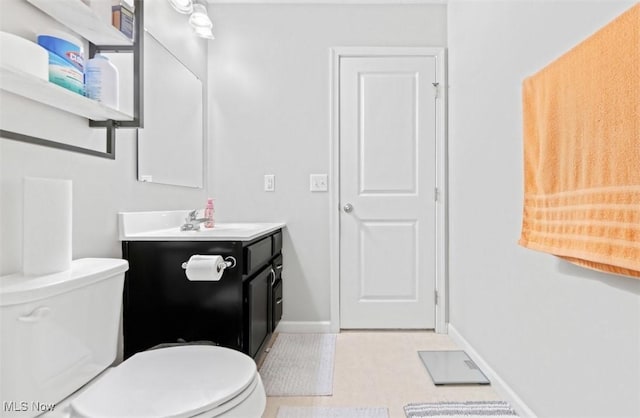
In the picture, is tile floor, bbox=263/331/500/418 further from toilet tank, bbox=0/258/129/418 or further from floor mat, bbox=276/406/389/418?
toilet tank, bbox=0/258/129/418

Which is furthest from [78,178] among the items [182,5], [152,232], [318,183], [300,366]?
[318,183]

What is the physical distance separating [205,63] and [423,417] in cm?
255

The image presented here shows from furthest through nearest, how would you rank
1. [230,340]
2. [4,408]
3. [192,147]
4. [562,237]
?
[192,147] → [230,340] → [562,237] → [4,408]

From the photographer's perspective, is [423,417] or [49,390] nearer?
[49,390]

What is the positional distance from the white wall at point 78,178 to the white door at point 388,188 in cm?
121

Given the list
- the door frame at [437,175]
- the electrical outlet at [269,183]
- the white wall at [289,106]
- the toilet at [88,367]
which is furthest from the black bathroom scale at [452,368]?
the electrical outlet at [269,183]

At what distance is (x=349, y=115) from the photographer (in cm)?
283

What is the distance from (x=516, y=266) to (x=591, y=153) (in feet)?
2.44

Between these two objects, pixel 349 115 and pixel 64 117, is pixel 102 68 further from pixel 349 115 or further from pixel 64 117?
pixel 349 115

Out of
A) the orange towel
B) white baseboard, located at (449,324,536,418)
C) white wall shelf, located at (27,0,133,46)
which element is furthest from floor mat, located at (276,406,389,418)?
white wall shelf, located at (27,0,133,46)

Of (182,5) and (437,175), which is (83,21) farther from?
(437,175)

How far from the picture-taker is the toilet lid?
92 cm

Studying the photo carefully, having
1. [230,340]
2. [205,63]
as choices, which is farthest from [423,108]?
[230,340]

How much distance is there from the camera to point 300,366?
2256 millimetres
